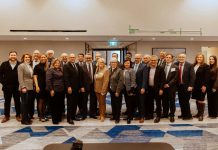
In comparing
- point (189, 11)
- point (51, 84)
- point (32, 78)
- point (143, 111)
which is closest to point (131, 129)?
point (143, 111)

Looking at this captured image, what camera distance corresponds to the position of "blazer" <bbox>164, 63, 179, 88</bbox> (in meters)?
6.72

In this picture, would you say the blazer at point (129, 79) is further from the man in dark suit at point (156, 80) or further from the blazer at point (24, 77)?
the blazer at point (24, 77)

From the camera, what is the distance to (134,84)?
22.0 feet

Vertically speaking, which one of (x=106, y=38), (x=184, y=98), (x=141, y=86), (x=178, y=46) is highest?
(x=106, y=38)

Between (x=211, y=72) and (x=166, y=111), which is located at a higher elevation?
(x=211, y=72)

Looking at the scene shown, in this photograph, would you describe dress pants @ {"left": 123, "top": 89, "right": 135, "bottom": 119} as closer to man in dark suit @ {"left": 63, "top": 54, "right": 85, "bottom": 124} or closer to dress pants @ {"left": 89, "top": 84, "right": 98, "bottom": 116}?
dress pants @ {"left": 89, "top": 84, "right": 98, "bottom": 116}

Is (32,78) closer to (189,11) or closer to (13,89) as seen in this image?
(13,89)

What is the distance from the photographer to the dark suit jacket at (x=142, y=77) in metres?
6.68

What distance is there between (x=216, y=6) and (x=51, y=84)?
362 inches

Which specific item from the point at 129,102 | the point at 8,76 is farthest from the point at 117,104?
the point at 8,76

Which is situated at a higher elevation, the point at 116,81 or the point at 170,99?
the point at 116,81

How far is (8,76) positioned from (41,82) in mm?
773

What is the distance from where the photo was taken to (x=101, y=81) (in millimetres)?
6805

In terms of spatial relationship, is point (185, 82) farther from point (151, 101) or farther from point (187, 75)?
point (151, 101)
